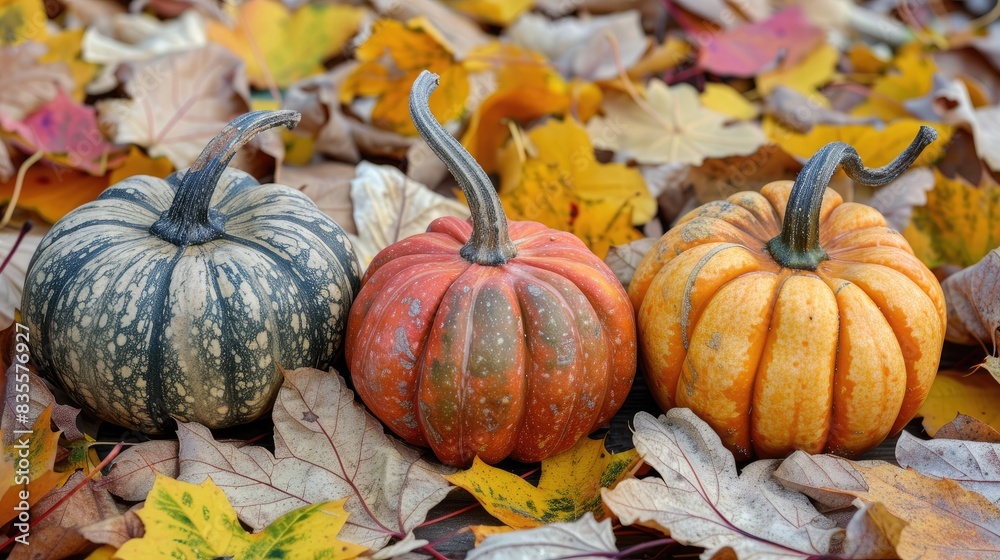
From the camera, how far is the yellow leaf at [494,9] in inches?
150

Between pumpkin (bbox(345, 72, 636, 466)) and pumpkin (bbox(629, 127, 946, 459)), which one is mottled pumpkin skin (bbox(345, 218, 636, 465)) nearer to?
pumpkin (bbox(345, 72, 636, 466))

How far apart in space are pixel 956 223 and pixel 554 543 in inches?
67.3

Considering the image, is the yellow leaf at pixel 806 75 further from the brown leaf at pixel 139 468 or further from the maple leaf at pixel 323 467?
the brown leaf at pixel 139 468

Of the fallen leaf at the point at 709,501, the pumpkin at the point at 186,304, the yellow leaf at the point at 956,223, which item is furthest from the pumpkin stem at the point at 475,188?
the yellow leaf at the point at 956,223

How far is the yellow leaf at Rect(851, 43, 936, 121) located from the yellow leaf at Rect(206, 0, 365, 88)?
216 cm

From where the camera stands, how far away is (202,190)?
1844 mm

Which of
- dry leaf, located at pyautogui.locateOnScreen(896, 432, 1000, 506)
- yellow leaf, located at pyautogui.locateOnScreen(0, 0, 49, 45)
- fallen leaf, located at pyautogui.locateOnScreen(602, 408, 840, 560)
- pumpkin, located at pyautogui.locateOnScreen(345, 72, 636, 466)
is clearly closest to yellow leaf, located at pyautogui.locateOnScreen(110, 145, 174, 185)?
yellow leaf, located at pyautogui.locateOnScreen(0, 0, 49, 45)

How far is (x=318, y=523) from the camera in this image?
5.17 ft

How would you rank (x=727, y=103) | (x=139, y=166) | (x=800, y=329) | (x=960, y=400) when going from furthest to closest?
(x=727, y=103) < (x=139, y=166) < (x=960, y=400) < (x=800, y=329)

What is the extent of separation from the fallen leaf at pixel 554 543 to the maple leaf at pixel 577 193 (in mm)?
1046

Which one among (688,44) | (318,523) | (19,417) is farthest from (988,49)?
(19,417)

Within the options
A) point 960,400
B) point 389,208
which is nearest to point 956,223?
point 960,400

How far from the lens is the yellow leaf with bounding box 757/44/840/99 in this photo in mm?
3508

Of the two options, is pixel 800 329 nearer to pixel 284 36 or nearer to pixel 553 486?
pixel 553 486
